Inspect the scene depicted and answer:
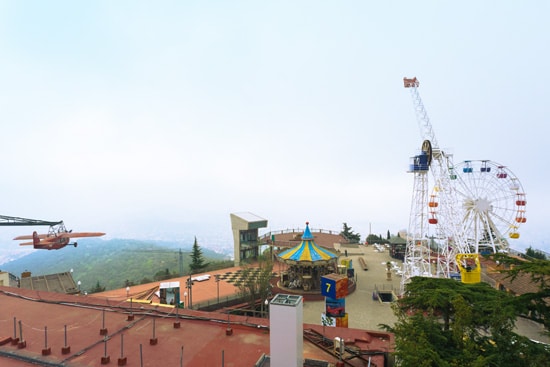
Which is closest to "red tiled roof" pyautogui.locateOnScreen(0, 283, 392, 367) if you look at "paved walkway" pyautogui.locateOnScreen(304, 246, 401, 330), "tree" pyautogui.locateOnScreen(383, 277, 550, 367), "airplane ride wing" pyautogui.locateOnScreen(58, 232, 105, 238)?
"tree" pyautogui.locateOnScreen(383, 277, 550, 367)

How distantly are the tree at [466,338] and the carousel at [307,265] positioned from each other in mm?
18418

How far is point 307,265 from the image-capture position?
29.9m

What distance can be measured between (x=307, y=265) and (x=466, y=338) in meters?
20.9

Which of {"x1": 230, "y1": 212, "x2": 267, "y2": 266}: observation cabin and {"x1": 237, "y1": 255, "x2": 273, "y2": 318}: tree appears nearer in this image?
{"x1": 237, "y1": 255, "x2": 273, "y2": 318}: tree

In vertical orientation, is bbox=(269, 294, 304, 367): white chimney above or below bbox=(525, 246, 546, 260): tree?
above

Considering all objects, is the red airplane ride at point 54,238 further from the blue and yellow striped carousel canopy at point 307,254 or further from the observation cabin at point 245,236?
the blue and yellow striped carousel canopy at point 307,254

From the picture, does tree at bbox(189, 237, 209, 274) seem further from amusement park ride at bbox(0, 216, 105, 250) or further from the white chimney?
the white chimney

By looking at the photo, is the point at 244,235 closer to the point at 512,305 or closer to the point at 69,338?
the point at 69,338

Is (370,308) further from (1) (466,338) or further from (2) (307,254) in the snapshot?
(1) (466,338)

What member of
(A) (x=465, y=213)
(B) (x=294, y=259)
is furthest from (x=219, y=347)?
(A) (x=465, y=213)

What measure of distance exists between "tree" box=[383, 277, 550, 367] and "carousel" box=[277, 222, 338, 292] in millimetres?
18418

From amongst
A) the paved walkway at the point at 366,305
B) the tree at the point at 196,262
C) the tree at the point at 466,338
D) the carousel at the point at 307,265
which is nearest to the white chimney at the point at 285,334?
the tree at the point at 466,338

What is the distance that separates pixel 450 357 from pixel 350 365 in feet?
11.7

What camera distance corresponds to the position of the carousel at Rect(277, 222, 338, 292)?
29.9 m
